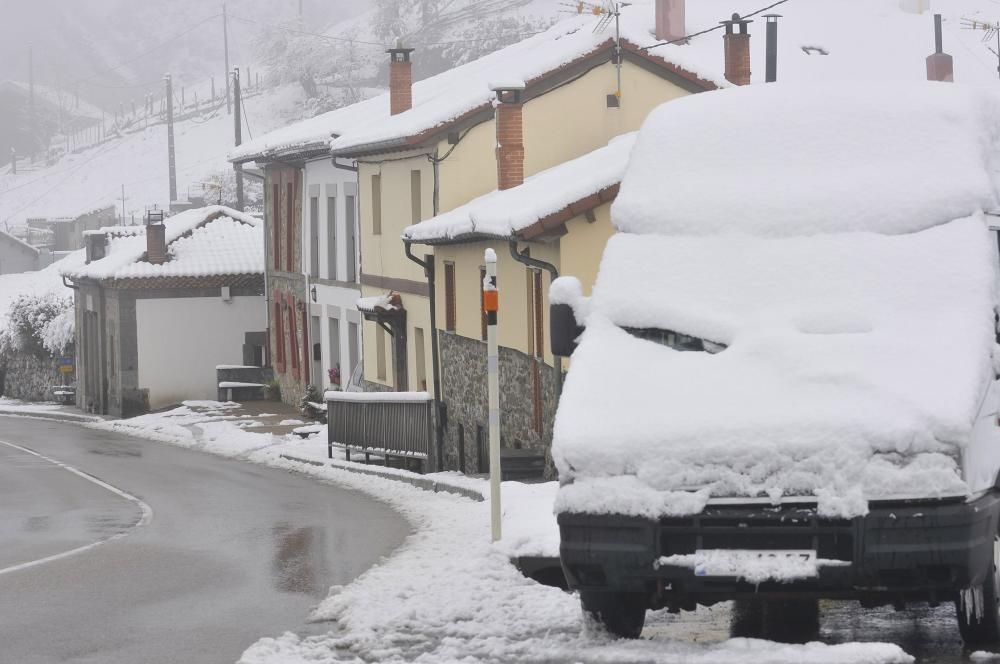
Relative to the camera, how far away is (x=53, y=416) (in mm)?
55875

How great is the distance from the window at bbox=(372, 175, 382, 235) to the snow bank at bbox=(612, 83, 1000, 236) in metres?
26.8

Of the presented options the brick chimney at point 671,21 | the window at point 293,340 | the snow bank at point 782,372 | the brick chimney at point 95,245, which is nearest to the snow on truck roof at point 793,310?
the snow bank at point 782,372

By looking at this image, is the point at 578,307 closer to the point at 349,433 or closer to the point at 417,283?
the point at 349,433

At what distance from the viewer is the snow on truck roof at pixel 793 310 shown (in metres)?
7.76

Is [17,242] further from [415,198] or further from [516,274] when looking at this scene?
[516,274]

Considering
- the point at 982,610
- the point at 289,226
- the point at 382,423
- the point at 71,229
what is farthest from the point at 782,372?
the point at 71,229

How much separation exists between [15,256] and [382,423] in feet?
258

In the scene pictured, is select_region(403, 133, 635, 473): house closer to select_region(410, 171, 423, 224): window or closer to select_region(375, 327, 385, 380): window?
select_region(410, 171, 423, 224): window

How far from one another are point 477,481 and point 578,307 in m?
11.1

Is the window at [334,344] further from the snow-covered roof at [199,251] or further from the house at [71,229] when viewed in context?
the house at [71,229]

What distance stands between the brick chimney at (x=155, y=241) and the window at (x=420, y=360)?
20.0 m

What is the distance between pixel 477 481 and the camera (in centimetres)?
2006

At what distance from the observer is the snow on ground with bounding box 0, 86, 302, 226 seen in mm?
133875

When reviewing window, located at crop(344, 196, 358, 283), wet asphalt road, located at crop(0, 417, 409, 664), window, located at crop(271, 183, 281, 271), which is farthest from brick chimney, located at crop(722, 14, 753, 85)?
window, located at crop(271, 183, 281, 271)
